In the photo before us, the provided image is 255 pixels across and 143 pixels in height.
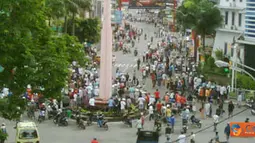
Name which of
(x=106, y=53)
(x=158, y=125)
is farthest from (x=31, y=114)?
(x=158, y=125)

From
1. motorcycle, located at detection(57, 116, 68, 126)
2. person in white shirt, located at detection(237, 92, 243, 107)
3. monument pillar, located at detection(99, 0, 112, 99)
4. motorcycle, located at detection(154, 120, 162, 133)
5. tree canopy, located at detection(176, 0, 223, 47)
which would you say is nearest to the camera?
motorcycle, located at detection(154, 120, 162, 133)

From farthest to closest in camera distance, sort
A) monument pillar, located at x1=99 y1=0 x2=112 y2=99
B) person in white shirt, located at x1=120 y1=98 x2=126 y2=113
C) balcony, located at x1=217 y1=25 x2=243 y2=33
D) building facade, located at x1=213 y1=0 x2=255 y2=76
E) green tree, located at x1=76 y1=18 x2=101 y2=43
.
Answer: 1. green tree, located at x1=76 y1=18 x2=101 y2=43
2. balcony, located at x1=217 y1=25 x2=243 y2=33
3. building facade, located at x1=213 y1=0 x2=255 y2=76
4. monument pillar, located at x1=99 y1=0 x2=112 y2=99
5. person in white shirt, located at x1=120 y1=98 x2=126 y2=113

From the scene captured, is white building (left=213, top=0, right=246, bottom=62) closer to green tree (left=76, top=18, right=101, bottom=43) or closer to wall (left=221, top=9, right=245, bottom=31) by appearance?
wall (left=221, top=9, right=245, bottom=31)

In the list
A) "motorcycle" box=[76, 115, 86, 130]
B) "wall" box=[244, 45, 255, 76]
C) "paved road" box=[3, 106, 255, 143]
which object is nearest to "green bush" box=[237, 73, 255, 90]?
"wall" box=[244, 45, 255, 76]

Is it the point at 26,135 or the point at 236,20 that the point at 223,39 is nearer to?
the point at 236,20

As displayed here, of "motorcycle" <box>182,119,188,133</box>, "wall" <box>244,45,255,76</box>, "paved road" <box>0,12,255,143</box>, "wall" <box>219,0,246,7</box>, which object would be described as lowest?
"paved road" <box>0,12,255,143</box>

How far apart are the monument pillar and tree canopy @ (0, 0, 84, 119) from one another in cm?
1509

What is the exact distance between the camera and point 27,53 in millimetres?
23625

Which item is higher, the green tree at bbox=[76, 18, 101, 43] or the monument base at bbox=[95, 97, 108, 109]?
the green tree at bbox=[76, 18, 101, 43]

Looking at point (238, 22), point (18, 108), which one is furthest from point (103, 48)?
point (238, 22)

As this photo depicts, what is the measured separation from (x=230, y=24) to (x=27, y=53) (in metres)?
43.4

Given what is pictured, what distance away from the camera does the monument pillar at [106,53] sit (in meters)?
41.6

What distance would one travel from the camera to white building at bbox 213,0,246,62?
2472 inches

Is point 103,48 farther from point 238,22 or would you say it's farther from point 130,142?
point 238,22
